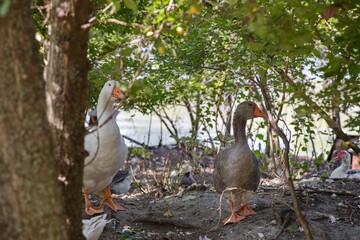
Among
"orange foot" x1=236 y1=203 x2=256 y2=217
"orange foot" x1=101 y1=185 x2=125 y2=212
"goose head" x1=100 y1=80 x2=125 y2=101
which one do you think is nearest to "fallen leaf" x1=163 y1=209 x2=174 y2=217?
"orange foot" x1=101 y1=185 x2=125 y2=212

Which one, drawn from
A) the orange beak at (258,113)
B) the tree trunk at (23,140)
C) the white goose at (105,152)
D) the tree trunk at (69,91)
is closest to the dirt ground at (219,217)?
the white goose at (105,152)

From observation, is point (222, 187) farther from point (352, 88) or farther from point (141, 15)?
point (352, 88)

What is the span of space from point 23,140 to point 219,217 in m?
3.48

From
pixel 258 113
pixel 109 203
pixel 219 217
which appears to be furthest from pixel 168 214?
pixel 258 113

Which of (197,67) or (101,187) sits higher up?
(197,67)

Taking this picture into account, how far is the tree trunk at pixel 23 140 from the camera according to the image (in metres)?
2.19

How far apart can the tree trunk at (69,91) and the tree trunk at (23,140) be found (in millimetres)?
467

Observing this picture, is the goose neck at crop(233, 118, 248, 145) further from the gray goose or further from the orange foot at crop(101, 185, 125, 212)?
the orange foot at crop(101, 185, 125, 212)

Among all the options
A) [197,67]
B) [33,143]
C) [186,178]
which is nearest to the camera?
[33,143]

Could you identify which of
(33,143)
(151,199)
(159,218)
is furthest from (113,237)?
(33,143)

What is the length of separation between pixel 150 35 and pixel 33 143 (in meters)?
1.08

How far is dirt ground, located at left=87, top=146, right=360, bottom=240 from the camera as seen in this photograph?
5621 millimetres

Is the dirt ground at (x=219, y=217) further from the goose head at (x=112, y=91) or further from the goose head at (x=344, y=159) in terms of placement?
the goose head at (x=344, y=159)

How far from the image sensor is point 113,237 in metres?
5.73
